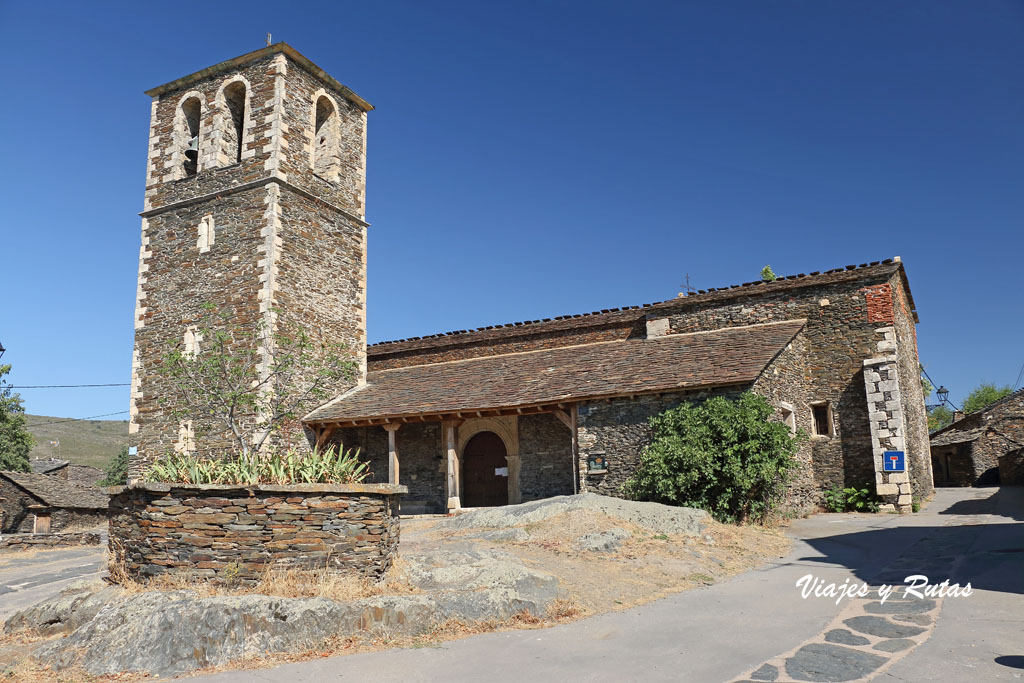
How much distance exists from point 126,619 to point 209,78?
61.6ft

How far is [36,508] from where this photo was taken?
1016 inches

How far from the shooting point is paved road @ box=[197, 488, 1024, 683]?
562 centimetres

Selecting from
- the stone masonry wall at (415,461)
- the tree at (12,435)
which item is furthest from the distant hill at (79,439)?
the stone masonry wall at (415,461)

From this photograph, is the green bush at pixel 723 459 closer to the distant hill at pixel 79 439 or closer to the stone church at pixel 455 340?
the stone church at pixel 455 340

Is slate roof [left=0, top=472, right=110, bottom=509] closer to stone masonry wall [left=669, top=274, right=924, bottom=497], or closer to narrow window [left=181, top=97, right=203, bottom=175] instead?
narrow window [left=181, top=97, right=203, bottom=175]

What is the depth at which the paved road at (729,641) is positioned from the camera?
221 inches

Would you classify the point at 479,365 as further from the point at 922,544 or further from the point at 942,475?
the point at 942,475

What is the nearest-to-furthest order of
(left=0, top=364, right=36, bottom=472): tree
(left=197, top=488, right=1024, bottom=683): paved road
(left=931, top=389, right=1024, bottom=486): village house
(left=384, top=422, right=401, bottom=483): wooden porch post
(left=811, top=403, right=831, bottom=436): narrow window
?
1. (left=197, top=488, right=1024, bottom=683): paved road
2. (left=811, top=403, right=831, bottom=436): narrow window
3. (left=384, top=422, right=401, bottom=483): wooden porch post
4. (left=931, top=389, right=1024, bottom=486): village house
5. (left=0, top=364, right=36, bottom=472): tree

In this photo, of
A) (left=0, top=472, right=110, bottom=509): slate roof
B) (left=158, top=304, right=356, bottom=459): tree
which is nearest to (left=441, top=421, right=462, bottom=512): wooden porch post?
(left=158, top=304, right=356, bottom=459): tree

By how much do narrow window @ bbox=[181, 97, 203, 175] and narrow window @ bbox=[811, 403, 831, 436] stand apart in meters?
18.3

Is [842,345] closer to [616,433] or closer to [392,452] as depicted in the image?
[616,433]

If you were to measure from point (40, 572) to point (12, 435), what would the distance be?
87.4ft

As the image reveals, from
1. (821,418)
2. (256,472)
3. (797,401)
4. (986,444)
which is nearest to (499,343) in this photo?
(797,401)

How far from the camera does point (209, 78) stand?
21438 millimetres
